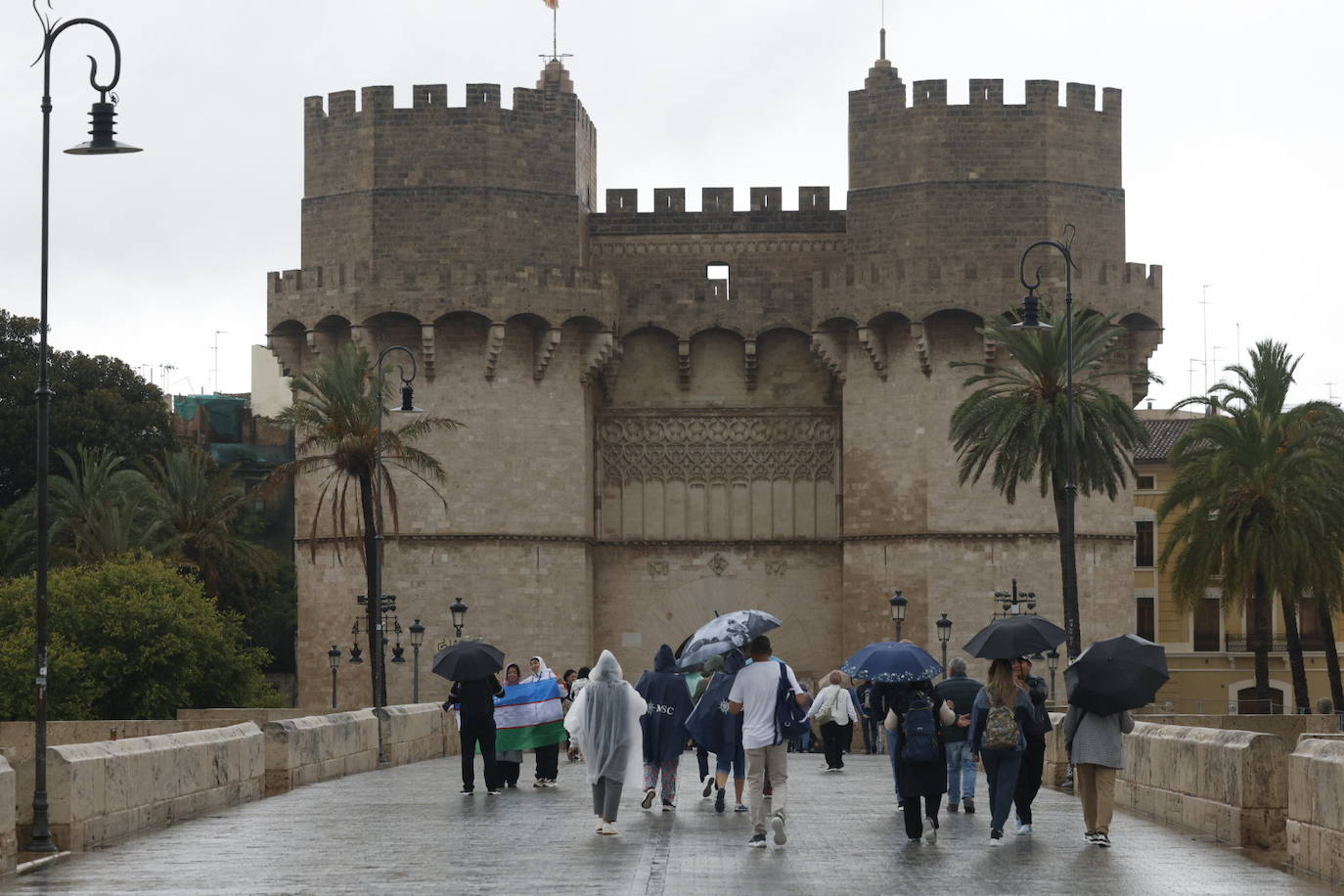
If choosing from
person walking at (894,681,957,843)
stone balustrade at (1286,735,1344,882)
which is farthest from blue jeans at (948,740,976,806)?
stone balustrade at (1286,735,1344,882)

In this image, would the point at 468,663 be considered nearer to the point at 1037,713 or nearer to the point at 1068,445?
the point at 1037,713

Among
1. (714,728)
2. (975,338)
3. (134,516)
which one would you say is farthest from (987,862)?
(134,516)

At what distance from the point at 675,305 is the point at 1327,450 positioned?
13.1 m

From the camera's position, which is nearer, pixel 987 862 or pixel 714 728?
pixel 987 862

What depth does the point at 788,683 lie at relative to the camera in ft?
50.9

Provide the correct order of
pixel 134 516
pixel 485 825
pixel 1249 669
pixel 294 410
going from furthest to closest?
pixel 1249 669 < pixel 134 516 < pixel 294 410 < pixel 485 825

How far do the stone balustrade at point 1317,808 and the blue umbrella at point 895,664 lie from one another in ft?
11.1

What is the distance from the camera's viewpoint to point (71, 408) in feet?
192

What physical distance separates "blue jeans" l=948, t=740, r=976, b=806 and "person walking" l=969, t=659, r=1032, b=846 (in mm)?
2409

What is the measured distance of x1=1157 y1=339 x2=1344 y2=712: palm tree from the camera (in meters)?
39.7

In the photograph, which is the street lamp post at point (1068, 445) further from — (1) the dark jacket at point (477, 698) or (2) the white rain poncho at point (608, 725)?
(2) the white rain poncho at point (608, 725)

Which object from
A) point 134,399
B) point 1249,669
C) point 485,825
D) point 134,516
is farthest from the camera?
point 134,399

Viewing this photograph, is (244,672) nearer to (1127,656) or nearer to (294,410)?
(294,410)

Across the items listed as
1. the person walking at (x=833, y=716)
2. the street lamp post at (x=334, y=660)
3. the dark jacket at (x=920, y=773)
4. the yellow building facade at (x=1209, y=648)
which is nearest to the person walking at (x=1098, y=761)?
the dark jacket at (x=920, y=773)
